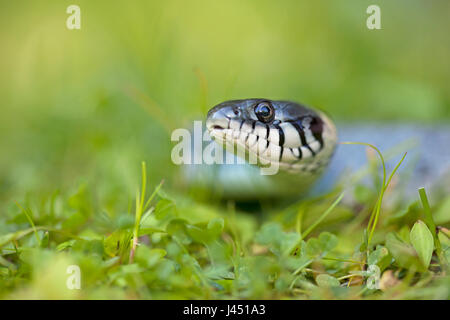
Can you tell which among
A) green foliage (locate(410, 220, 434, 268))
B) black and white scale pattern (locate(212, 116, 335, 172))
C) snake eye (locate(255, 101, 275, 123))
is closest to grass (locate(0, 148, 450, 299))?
green foliage (locate(410, 220, 434, 268))

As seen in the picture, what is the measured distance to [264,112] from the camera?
2176mm

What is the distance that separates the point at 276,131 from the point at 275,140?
0.16ft

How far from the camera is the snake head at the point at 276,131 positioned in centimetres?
207

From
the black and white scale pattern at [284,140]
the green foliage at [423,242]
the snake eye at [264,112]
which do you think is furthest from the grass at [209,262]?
the snake eye at [264,112]

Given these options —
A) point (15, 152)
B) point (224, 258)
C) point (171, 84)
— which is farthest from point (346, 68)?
point (224, 258)

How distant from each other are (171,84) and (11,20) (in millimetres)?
3286

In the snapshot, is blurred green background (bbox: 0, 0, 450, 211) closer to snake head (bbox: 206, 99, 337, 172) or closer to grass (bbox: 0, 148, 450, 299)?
snake head (bbox: 206, 99, 337, 172)

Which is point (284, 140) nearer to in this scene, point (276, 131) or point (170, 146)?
point (276, 131)

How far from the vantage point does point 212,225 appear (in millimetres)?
1698

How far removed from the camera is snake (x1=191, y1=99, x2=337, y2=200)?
208 centimetres

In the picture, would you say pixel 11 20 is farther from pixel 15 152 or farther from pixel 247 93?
pixel 247 93

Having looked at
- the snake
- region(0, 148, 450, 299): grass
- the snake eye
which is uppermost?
the snake eye

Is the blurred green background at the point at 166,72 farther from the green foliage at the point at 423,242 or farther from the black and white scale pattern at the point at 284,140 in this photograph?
the green foliage at the point at 423,242
